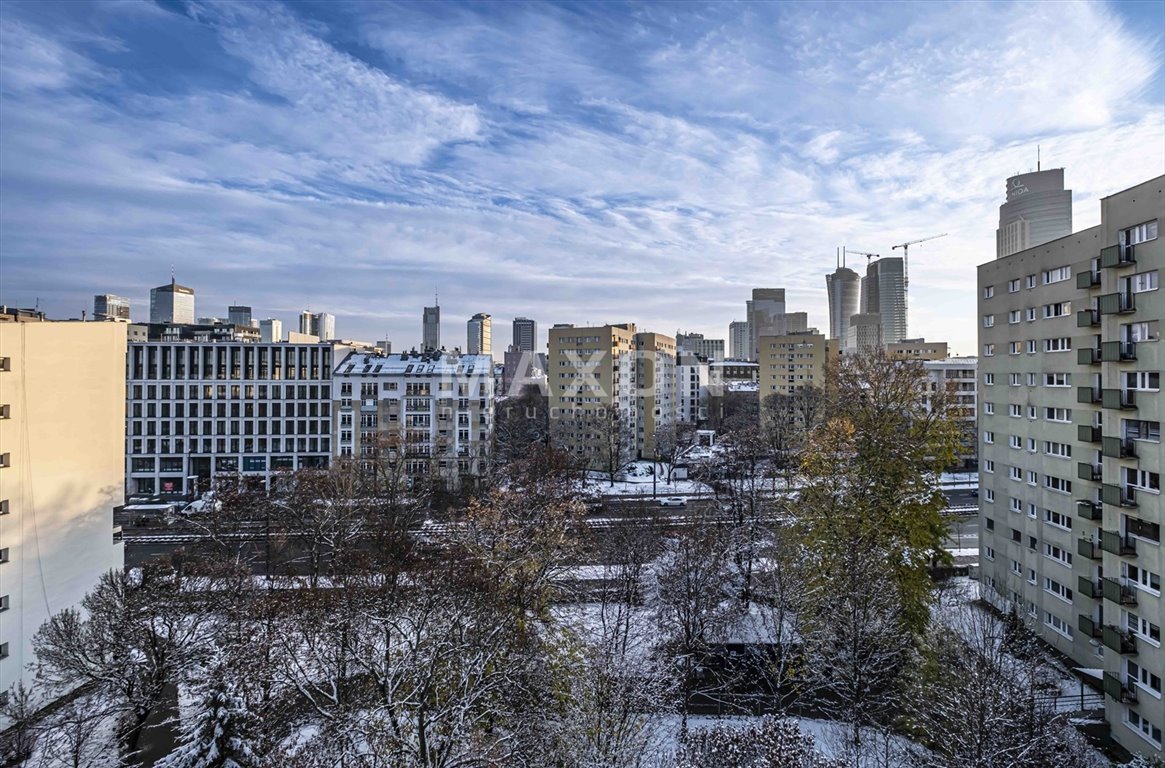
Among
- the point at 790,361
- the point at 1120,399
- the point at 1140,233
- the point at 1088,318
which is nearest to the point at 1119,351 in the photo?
the point at 1120,399

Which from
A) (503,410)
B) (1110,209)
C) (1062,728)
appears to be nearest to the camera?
(1062,728)

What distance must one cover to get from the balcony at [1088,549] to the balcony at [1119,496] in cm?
284

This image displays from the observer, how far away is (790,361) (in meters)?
97.2

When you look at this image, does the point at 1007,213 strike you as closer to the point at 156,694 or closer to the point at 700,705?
the point at 700,705

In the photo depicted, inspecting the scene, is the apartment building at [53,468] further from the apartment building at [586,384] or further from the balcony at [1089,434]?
the apartment building at [586,384]

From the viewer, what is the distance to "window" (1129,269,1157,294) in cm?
1895

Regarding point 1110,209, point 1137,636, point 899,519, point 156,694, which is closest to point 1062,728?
point 1137,636

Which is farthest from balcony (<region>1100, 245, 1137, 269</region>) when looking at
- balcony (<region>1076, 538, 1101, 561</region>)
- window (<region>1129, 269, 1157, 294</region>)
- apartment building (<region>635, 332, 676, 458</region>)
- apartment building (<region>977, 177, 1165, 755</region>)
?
apartment building (<region>635, 332, 676, 458</region>)

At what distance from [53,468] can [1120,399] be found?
3927 centimetres

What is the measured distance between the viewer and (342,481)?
3619 centimetres

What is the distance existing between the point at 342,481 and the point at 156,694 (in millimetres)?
18605

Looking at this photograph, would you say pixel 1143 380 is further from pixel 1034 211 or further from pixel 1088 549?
pixel 1034 211

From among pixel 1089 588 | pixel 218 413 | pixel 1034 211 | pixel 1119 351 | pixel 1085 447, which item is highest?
pixel 1034 211

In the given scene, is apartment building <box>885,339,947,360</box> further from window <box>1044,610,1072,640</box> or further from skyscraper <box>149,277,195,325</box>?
skyscraper <box>149,277,195,325</box>
